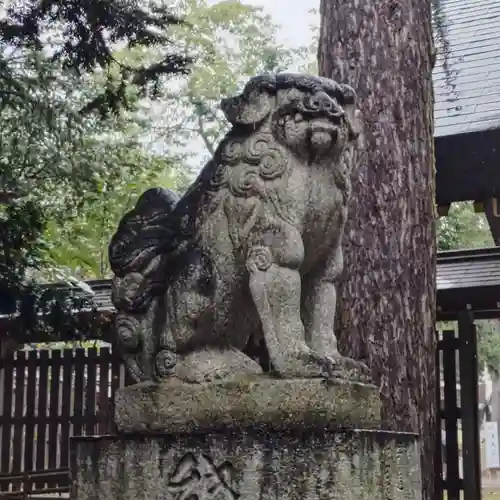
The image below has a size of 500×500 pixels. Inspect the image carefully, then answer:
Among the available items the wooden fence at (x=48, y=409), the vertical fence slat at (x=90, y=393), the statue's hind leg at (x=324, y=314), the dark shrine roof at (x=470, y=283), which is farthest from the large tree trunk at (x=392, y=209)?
the vertical fence slat at (x=90, y=393)

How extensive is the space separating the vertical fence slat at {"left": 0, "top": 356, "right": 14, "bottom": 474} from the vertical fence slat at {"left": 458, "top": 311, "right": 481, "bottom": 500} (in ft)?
14.5

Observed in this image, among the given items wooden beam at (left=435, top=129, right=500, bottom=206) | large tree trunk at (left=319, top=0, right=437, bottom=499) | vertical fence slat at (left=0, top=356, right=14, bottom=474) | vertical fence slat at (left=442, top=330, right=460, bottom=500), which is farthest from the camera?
vertical fence slat at (left=0, top=356, right=14, bottom=474)

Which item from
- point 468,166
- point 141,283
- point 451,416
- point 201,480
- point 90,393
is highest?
point 468,166

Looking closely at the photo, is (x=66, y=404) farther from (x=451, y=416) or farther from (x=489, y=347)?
(x=489, y=347)

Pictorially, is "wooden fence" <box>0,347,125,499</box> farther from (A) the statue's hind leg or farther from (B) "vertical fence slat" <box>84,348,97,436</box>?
(A) the statue's hind leg

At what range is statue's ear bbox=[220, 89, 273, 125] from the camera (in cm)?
321

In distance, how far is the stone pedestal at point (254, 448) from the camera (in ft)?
9.35

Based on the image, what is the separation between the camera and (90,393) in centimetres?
845

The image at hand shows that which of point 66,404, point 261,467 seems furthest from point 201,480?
point 66,404

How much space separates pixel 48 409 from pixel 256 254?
6113 mm

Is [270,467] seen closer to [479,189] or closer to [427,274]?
[427,274]

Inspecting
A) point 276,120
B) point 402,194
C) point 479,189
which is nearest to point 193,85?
point 479,189

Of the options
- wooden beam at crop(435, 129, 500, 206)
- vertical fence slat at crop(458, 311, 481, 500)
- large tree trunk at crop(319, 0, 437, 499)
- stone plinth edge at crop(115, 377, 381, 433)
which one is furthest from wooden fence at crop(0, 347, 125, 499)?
stone plinth edge at crop(115, 377, 381, 433)

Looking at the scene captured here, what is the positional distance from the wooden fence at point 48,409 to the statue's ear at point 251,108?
17.8 feet
